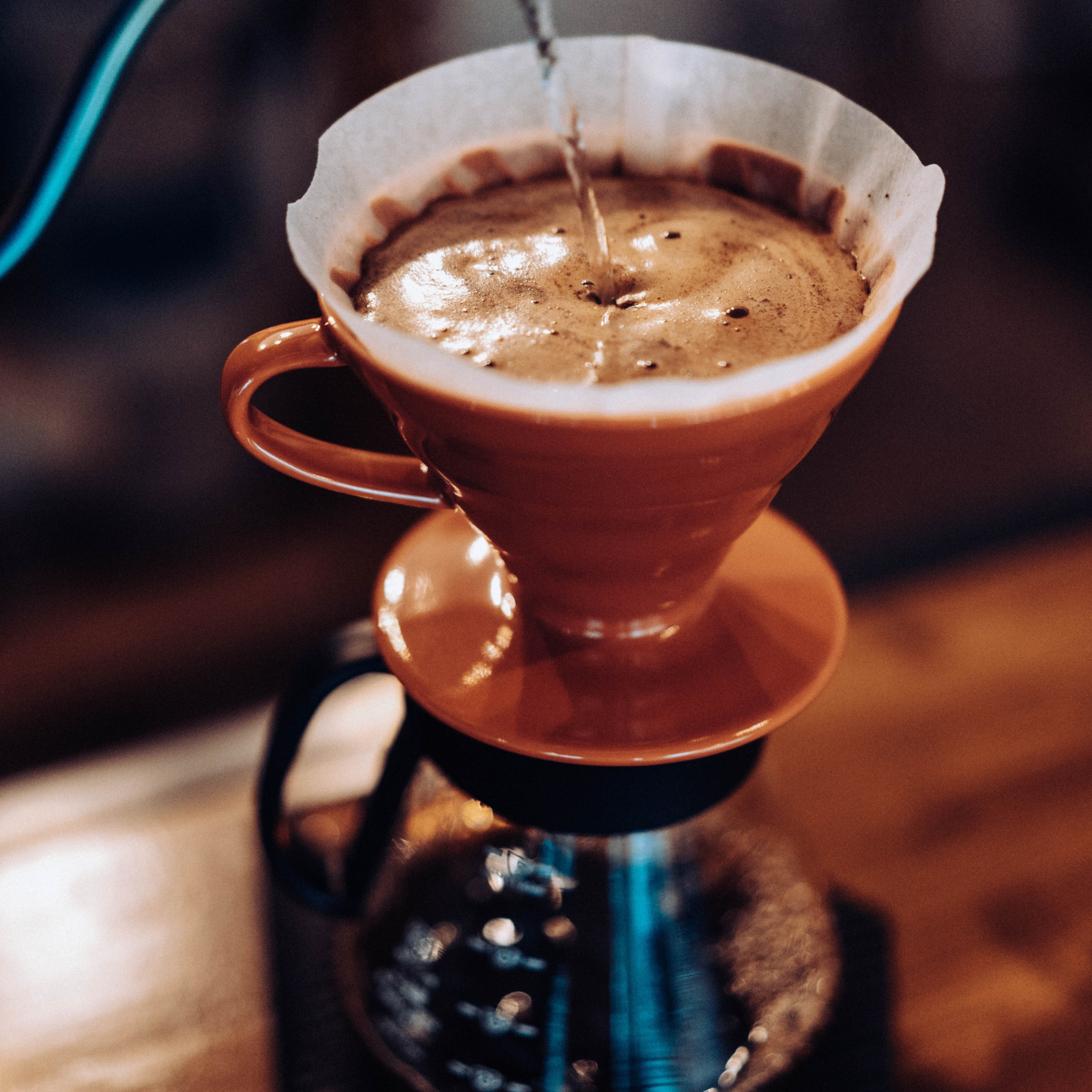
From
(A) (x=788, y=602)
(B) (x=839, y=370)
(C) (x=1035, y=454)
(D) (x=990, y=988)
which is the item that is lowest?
(C) (x=1035, y=454)

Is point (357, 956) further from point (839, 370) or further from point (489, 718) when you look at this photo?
point (839, 370)

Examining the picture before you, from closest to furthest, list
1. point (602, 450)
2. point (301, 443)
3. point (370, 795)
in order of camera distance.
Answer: point (602, 450) < point (301, 443) < point (370, 795)

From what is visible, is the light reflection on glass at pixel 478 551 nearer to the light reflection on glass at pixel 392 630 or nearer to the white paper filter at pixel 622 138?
the light reflection on glass at pixel 392 630

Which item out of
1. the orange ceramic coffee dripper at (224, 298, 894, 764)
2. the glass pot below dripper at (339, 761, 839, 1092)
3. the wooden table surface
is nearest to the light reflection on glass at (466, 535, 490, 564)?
the orange ceramic coffee dripper at (224, 298, 894, 764)

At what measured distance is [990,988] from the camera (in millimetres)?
599

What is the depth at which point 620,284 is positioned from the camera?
1.36 ft

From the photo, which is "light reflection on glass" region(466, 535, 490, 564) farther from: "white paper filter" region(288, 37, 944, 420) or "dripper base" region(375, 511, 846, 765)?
"white paper filter" region(288, 37, 944, 420)

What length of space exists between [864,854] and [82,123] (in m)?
0.59

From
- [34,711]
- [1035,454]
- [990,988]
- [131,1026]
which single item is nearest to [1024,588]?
[990,988]

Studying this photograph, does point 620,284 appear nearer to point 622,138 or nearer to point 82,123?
point 622,138

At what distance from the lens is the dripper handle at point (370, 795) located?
1.73 feet

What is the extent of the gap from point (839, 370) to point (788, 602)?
0.63 ft

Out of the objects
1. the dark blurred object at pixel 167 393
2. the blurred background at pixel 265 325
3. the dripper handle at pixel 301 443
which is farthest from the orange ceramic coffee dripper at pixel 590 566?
the dark blurred object at pixel 167 393

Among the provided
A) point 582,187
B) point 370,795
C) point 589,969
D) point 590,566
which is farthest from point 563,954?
point 582,187
